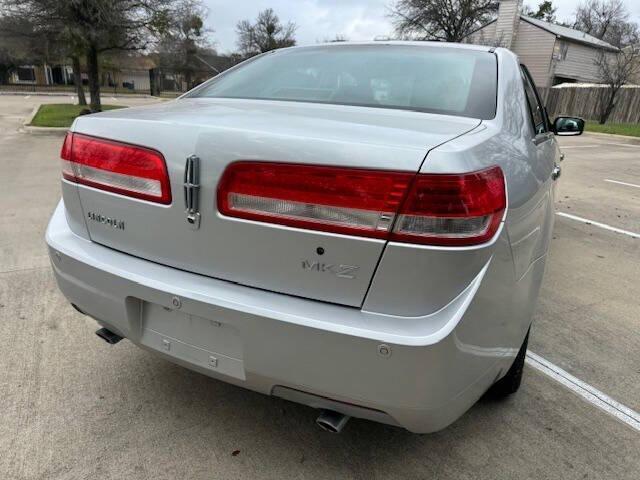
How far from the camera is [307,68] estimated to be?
2.58m

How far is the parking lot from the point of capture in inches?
76.1

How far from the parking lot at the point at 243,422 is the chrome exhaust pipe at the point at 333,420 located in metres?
0.38

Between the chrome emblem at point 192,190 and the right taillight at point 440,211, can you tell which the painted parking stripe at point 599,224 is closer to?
the right taillight at point 440,211

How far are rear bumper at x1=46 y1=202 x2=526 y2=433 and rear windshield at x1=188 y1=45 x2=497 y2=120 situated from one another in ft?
2.89

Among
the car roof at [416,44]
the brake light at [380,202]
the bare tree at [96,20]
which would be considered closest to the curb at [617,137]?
the bare tree at [96,20]

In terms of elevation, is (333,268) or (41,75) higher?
(333,268)

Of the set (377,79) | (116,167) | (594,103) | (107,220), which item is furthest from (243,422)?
(594,103)

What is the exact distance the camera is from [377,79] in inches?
92.0

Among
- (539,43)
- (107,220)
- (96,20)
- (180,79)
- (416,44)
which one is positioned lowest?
(180,79)

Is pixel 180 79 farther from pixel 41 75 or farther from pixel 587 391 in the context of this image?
pixel 587 391

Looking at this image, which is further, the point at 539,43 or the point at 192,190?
the point at 539,43

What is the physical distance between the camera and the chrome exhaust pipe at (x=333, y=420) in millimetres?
1626

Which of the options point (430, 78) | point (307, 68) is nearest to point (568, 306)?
point (430, 78)

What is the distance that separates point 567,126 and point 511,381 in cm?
218
